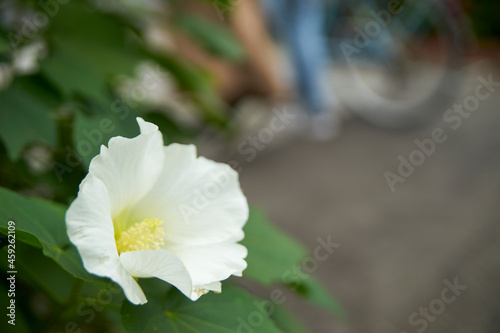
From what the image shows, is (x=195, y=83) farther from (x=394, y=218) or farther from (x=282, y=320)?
(x=394, y=218)

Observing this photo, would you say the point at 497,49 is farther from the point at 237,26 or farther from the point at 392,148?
the point at 237,26

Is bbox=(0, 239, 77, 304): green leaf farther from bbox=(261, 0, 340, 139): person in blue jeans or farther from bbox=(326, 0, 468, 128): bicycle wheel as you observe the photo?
bbox=(326, 0, 468, 128): bicycle wheel

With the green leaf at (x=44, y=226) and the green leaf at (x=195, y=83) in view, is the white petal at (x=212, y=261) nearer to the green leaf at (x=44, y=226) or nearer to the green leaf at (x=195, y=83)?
the green leaf at (x=44, y=226)

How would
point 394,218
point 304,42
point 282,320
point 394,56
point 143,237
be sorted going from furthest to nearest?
point 394,56
point 304,42
point 394,218
point 282,320
point 143,237

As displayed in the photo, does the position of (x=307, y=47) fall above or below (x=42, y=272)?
below

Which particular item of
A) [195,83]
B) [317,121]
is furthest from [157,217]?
[317,121]

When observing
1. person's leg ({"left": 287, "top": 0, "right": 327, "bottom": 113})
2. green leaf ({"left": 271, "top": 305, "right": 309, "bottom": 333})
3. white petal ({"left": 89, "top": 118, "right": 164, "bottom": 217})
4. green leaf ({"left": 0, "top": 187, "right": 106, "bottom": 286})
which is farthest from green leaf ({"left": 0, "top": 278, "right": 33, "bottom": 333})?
person's leg ({"left": 287, "top": 0, "right": 327, "bottom": 113})

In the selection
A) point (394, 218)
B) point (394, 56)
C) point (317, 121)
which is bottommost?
point (317, 121)

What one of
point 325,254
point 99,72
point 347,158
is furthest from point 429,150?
point 99,72
